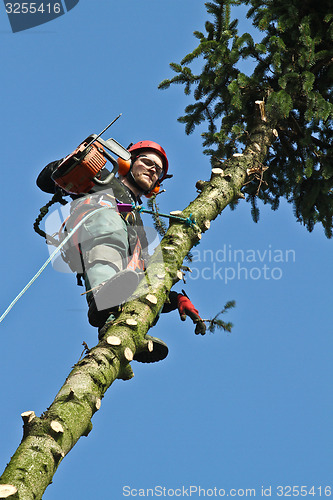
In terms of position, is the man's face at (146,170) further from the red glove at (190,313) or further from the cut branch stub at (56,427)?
the cut branch stub at (56,427)

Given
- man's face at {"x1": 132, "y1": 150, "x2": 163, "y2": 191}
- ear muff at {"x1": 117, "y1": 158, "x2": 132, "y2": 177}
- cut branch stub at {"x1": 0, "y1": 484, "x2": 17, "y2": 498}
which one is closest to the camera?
cut branch stub at {"x1": 0, "y1": 484, "x2": 17, "y2": 498}

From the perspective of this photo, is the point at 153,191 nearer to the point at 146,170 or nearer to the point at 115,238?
the point at 146,170

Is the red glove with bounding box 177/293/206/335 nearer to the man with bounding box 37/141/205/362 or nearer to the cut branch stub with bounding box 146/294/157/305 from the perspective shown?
the man with bounding box 37/141/205/362

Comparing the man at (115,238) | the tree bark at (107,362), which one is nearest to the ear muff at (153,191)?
the man at (115,238)

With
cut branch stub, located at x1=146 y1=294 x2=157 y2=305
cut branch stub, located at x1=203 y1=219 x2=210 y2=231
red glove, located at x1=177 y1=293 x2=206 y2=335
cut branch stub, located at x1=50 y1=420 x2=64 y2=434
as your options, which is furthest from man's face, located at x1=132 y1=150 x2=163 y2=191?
cut branch stub, located at x1=50 y1=420 x2=64 y2=434

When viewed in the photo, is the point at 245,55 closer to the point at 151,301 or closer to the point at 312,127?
the point at 312,127

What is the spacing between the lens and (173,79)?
641 cm

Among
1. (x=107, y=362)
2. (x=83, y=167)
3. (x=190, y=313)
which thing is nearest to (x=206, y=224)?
(x=190, y=313)

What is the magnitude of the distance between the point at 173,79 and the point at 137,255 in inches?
97.7

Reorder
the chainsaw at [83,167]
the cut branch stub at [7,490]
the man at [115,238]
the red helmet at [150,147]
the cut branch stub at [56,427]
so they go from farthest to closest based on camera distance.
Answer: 1. the red helmet at [150,147]
2. the chainsaw at [83,167]
3. the man at [115,238]
4. the cut branch stub at [56,427]
5. the cut branch stub at [7,490]

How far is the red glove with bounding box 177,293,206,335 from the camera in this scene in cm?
448

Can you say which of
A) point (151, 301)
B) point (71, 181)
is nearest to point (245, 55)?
point (71, 181)

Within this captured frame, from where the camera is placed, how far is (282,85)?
5605mm

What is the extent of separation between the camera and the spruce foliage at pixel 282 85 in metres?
5.69
